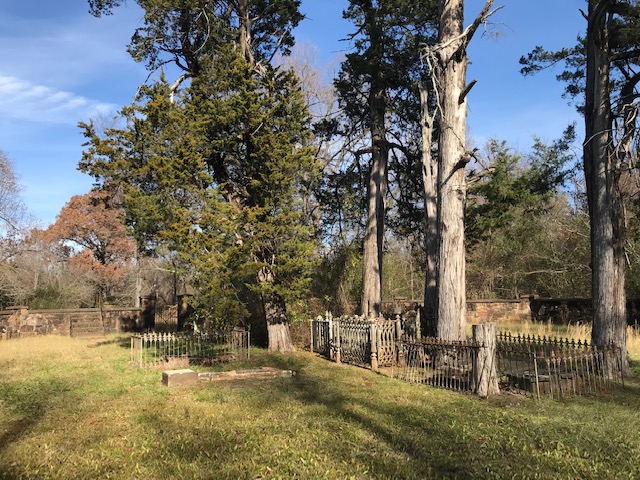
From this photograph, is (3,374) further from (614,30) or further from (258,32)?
(614,30)

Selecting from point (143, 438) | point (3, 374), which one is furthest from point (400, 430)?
point (3, 374)

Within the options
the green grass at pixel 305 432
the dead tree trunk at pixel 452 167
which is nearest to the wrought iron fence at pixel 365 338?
the dead tree trunk at pixel 452 167

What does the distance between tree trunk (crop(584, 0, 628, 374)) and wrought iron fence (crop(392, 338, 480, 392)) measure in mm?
3665

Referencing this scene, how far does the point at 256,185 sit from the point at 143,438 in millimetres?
8602

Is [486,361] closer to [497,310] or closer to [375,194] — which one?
[375,194]

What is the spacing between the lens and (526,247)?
2772cm

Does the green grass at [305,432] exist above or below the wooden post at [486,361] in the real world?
below

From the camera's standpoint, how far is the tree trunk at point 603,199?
10.9 m

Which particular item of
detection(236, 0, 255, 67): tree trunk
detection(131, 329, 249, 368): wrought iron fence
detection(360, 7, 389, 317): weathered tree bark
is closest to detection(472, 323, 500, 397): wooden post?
detection(131, 329, 249, 368): wrought iron fence

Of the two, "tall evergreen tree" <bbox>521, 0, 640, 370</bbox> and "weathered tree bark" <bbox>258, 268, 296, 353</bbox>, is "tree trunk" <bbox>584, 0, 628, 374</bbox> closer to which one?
"tall evergreen tree" <bbox>521, 0, 640, 370</bbox>

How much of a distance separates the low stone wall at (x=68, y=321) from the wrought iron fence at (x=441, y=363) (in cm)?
1734

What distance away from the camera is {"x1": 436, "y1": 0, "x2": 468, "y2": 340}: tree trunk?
11.1 m

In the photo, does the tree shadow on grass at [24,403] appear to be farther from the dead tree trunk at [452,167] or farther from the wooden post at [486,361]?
the dead tree trunk at [452,167]

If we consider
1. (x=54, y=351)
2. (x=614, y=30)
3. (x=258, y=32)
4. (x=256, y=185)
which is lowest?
(x=54, y=351)
